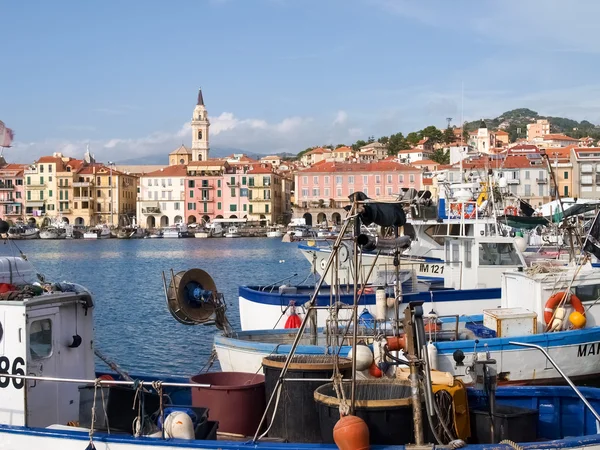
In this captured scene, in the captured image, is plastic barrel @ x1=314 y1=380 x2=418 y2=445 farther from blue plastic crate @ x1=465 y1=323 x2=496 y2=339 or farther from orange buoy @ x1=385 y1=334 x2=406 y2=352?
blue plastic crate @ x1=465 y1=323 x2=496 y2=339

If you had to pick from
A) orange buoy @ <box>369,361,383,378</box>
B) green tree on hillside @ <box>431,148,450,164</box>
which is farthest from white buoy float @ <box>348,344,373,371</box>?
green tree on hillside @ <box>431,148,450,164</box>

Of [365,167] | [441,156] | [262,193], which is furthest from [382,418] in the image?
[441,156]

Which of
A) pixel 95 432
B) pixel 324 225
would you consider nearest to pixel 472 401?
pixel 95 432

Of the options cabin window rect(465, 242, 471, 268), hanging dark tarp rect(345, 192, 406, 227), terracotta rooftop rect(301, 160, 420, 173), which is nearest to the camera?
hanging dark tarp rect(345, 192, 406, 227)

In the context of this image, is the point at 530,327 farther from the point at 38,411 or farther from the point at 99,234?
the point at 99,234

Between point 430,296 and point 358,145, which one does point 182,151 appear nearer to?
point 358,145

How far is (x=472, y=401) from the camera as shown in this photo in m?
9.52

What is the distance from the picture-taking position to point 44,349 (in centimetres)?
970

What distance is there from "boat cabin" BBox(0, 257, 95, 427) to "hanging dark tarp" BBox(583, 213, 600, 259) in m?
9.84

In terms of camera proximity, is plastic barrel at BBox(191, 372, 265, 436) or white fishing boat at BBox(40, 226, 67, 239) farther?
white fishing boat at BBox(40, 226, 67, 239)

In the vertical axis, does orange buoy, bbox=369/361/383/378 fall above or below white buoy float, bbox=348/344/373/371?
below

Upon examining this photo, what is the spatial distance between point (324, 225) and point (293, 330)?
284 ft

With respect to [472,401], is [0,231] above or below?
above

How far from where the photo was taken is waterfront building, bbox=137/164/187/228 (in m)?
123
